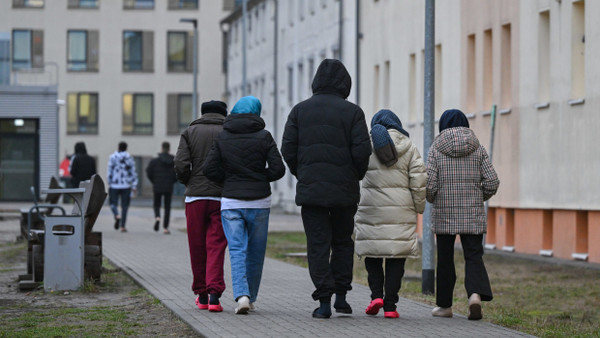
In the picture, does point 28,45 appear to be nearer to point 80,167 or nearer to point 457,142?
point 80,167

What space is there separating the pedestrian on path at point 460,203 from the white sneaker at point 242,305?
1.61 meters

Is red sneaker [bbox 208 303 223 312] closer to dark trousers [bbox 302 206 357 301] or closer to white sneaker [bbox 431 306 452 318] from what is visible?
dark trousers [bbox 302 206 357 301]

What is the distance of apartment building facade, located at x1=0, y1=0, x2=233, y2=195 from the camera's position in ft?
243

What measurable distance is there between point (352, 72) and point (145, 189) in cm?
3426

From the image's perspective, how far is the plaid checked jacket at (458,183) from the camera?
11273 millimetres

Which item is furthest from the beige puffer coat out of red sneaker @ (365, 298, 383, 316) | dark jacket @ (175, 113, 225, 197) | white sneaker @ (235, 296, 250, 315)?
dark jacket @ (175, 113, 225, 197)

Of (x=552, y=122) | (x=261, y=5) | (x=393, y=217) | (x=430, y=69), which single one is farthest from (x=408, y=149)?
(x=261, y=5)

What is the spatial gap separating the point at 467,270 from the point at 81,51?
65.4 metres

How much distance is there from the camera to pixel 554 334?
10.5m

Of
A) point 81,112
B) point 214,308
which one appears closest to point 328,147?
point 214,308

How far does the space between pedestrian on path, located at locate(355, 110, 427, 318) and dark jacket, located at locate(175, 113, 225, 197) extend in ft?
4.72

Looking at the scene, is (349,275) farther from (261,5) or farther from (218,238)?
(261,5)

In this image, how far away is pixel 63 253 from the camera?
46.1 ft

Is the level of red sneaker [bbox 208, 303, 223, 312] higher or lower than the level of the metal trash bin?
lower
